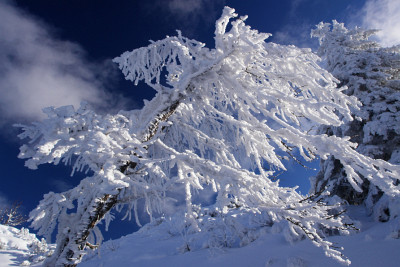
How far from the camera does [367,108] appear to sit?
26.1ft

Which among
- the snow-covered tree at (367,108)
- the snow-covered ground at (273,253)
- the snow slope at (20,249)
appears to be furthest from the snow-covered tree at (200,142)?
the snow slope at (20,249)

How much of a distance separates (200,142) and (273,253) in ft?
12.9

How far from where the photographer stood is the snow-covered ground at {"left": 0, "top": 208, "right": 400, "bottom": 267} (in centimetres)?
425

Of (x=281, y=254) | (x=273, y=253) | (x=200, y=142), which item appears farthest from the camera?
(x=273, y=253)

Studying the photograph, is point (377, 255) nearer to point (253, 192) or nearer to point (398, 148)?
point (253, 192)

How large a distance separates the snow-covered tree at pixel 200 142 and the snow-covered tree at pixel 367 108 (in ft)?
13.7

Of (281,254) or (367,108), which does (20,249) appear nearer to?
(281,254)

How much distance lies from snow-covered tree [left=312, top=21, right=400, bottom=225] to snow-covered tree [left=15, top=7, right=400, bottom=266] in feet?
13.7

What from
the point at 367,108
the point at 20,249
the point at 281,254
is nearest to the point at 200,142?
the point at 281,254

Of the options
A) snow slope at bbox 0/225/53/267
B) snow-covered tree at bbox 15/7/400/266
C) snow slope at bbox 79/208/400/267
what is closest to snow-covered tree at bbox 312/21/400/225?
snow slope at bbox 79/208/400/267

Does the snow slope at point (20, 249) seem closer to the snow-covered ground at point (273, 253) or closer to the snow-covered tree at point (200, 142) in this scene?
the snow-covered ground at point (273, 253)

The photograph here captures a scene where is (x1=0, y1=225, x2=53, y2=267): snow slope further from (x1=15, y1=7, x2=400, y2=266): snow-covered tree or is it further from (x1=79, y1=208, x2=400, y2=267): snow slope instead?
(x1=15, y1=7, x2=400, y2=266): snow-covered tree

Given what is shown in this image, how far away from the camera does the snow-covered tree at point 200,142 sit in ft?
7.01

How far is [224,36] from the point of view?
9.75 ft
